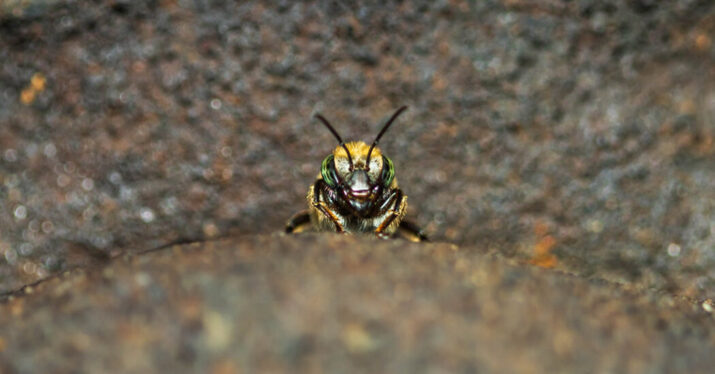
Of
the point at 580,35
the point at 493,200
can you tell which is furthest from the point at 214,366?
the point at 580,35

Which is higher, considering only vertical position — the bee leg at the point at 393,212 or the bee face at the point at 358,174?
the bee face at the point at 358,174

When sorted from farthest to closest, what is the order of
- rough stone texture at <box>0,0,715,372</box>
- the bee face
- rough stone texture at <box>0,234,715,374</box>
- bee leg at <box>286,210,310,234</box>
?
bee leg at <box>286,210,310,234</box> → rough stone texture at <box>0,0,715,372</box> → the bee face → rough stone texture at <box>0,234,715,374</box>

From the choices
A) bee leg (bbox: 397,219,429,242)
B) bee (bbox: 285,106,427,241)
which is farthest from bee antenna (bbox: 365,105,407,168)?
bee leg (bbox: 397,219,429,242)

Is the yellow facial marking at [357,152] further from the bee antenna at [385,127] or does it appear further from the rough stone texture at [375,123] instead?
the rough stone texture at [375,123]

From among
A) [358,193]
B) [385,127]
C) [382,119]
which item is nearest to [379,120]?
[382,119]

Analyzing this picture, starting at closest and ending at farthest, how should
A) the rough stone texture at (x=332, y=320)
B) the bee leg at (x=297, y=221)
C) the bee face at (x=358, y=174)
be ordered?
the rough stone texture at (x=332, y=320)
the bee face at (x=358, y=174)
the bee leg at (x=297, y=221)

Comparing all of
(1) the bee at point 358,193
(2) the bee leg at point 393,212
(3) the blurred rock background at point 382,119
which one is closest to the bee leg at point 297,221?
(3) the blurred rock background at point 382,119

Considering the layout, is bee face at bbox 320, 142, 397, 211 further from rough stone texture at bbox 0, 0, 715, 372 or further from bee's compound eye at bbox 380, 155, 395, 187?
rough stone texture at bbox 0, 0, 715, 372
